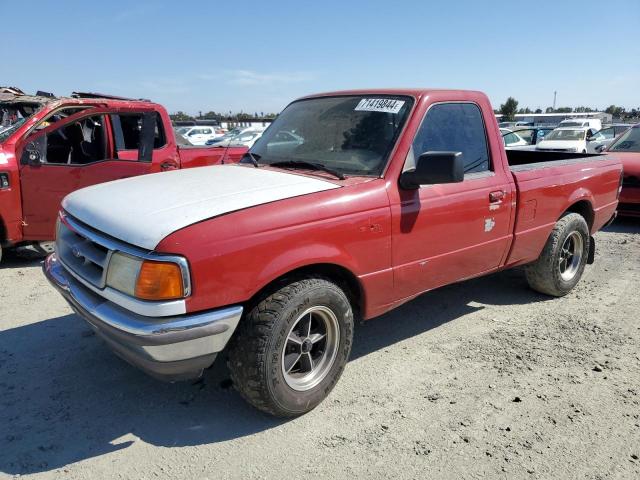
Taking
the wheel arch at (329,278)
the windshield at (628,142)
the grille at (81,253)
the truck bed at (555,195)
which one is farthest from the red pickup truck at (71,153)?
the windshield at (628,142)

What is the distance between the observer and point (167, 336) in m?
2.40

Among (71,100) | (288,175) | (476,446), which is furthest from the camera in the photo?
(71,100)

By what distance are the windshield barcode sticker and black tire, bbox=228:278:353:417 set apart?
53.5 inches

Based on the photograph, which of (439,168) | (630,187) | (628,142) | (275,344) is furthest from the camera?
(628,142)

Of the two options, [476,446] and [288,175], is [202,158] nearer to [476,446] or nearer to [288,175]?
[288,175]

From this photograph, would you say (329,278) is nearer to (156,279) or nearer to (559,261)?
(156,279)

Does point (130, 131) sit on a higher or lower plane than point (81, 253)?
higher

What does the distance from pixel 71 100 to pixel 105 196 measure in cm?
365

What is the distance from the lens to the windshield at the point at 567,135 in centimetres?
1623

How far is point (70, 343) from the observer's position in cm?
386

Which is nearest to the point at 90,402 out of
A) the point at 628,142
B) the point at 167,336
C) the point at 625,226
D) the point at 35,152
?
the point at 167,336

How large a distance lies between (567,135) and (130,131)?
14.7m

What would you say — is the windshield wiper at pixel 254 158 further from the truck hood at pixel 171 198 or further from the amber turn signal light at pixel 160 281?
the amber turn signal light at pixel 160 281

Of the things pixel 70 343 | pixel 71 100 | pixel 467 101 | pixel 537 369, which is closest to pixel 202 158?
pixel 71 100
